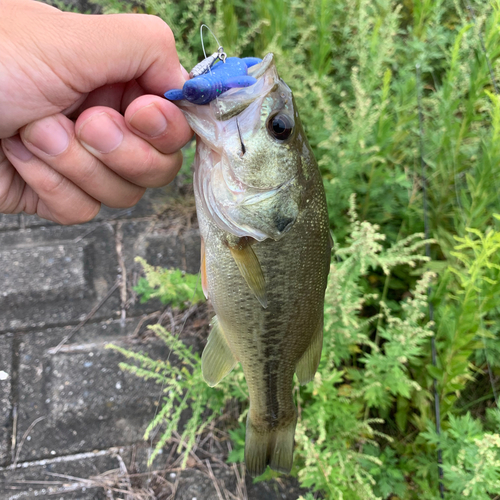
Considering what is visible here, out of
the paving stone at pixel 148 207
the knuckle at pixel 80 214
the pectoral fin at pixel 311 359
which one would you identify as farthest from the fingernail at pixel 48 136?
the paving stone at pixel 148 207

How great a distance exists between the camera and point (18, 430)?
1.98 meters

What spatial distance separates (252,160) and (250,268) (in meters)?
0.31

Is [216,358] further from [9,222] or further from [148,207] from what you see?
[9,222]

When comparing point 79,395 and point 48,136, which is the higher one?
point 48,136

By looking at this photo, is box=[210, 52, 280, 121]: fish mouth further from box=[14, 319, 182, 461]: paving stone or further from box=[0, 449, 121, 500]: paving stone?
box=[0, 449, 121, 500]: paving stone

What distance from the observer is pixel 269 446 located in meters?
1.42

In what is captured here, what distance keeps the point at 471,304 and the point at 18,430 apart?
7.38ft

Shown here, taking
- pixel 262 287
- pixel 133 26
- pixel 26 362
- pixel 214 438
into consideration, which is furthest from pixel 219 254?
pixel 26 362

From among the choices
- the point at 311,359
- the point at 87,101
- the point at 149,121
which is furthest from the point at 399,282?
the point at 87,101

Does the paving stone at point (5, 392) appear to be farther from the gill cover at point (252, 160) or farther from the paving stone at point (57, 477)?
the gill cover at point (252, 160)

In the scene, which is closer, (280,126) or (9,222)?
(280,126)

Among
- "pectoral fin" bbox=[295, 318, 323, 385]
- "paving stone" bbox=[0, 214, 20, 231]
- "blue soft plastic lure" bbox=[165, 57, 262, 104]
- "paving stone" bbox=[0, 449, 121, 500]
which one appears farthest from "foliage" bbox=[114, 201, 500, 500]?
"paving stone" bbox=[0, 214, 20, 231]

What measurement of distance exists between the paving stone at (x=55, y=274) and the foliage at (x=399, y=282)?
45cm

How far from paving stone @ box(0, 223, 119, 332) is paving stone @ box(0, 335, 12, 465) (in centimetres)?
11
